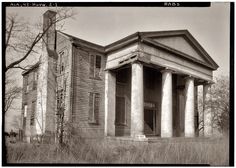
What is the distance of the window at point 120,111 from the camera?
17453 mm

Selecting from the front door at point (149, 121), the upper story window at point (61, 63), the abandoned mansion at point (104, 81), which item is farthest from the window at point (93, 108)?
the front door at point (149, 121)

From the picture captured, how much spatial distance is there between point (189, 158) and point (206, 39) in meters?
5.92

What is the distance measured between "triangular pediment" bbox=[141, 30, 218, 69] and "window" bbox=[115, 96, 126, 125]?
452cm

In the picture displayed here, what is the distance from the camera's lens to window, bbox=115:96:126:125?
1745 cm

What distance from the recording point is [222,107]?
1386 centimetres

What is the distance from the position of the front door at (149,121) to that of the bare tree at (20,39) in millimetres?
9508

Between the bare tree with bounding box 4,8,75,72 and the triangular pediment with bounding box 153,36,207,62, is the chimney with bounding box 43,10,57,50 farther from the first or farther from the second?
the triangular pediment with bounding box 153,36,207,62

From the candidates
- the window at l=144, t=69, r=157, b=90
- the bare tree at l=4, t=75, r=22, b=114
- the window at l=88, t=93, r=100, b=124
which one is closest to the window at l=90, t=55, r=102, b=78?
Result: the window at l=88, t=93, r=100, b=124

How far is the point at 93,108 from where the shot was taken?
16219 mm

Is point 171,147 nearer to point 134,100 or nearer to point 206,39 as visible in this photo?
point 134,100

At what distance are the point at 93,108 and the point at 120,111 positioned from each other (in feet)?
7.10

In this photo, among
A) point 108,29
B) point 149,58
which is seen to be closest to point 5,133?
point 108,29

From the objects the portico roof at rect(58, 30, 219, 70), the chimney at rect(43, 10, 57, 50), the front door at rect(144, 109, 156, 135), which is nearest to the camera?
the chimney at rect(43, 10, 57, 50)

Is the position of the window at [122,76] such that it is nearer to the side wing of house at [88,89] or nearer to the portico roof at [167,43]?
the side wing of house at [88,89]
